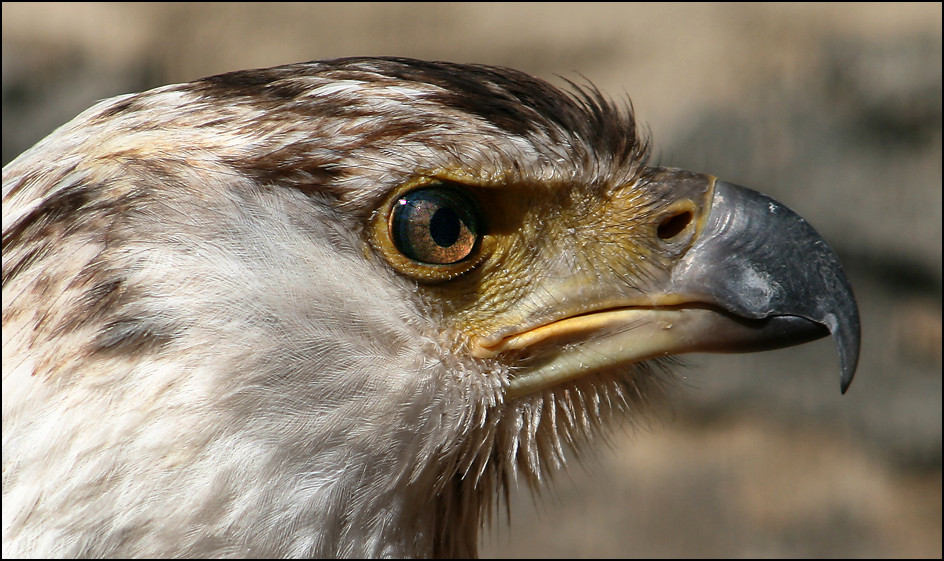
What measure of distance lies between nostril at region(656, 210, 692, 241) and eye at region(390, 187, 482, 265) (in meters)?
0.43

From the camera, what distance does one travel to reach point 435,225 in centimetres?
173

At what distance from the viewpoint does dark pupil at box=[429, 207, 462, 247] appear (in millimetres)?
1737

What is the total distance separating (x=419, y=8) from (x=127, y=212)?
4468mm

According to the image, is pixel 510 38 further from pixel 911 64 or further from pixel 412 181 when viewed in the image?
pixel 412 181

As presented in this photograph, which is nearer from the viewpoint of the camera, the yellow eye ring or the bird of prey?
the bird of prey

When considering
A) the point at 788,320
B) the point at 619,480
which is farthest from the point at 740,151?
the point at 788,320

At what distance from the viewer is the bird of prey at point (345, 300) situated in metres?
1.50

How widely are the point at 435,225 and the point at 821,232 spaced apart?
3769 millimetres

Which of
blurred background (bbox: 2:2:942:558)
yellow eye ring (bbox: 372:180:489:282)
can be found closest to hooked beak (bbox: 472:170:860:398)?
yellow eye ring (bbox: 372:180:489:282)

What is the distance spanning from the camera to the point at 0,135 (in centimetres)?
583

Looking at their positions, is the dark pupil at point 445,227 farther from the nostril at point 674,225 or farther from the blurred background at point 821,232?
the blurred background at point 821,232

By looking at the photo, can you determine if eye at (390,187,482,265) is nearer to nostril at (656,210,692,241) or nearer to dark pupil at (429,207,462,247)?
dark pupil at (429,207,462,247)

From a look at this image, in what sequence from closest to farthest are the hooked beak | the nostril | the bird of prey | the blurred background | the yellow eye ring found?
1. the bird of prey
2. the yellow eye ring
3. the hooked beak
4. the nostril
5. the blurred background

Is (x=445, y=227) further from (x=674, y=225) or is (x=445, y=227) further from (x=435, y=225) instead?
(x=674, y=225)
